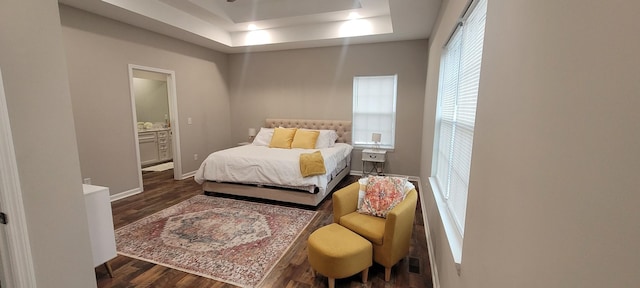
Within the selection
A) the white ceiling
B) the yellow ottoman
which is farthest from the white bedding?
the white ceiling

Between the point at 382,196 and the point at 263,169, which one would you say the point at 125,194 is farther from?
the point at 382,196

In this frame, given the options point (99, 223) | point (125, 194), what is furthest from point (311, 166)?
point (125, 194)

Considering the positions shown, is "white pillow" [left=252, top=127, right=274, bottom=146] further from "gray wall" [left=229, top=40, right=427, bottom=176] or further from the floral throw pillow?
the floral throw pillow

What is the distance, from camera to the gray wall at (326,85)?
4754 mm

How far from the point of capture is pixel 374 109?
5.09 m

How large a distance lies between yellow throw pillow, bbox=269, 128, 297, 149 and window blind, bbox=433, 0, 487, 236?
9.66 feet

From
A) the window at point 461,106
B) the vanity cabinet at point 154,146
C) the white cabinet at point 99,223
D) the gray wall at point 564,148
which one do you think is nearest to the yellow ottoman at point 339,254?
the window at point 461,106

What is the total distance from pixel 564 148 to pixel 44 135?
213 centimetres

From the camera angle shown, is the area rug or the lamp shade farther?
the lamp shade

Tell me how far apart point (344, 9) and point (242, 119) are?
3444 millimetres

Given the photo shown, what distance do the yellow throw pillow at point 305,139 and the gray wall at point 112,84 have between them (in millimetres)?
2162

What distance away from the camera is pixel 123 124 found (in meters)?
3.96

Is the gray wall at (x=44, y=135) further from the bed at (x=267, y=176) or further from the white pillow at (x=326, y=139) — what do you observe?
the white pillow at (x=326, y=139)

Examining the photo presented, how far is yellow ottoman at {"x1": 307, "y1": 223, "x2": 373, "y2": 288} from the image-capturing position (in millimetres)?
1906
